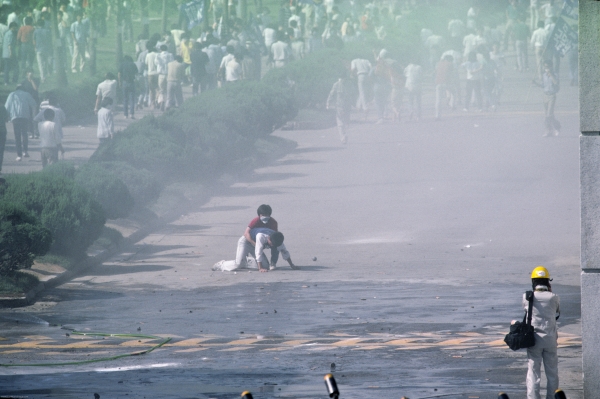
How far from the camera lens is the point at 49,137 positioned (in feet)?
77.7

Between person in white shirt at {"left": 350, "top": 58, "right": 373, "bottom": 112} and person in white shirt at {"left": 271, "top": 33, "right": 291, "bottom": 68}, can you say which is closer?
person in white shirt at {"left": 350, "top": 58, "right": 373, "bottom": 112}

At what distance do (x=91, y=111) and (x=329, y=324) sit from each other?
2445 centimetres

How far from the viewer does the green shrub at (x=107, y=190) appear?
65.6ft

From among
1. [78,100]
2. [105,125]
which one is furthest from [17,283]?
[78,100]

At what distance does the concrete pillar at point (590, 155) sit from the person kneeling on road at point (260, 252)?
27.8 ft

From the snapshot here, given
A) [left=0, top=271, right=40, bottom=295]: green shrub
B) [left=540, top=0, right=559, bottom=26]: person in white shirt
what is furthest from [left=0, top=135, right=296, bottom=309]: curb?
[left=540, top=0, right=559, bottom=26]: person in white shirt

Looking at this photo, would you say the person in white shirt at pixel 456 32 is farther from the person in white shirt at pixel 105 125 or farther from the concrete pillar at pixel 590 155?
the concrete pillar at pixel 590 155

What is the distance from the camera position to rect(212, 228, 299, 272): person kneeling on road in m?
17.6

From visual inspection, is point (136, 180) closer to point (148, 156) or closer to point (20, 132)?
point (148, 156)

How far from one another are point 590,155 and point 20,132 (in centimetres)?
1973

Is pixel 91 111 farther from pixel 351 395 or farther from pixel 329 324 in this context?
pixel 351 395

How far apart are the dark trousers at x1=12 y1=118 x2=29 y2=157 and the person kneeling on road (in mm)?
10594

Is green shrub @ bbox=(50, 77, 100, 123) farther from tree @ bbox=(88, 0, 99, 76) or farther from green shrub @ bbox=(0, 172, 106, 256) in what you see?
green shrub @ bbox=(0, 172, 106, 256)

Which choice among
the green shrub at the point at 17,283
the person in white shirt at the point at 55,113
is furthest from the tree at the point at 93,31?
the green shrub at the point at 17,283
